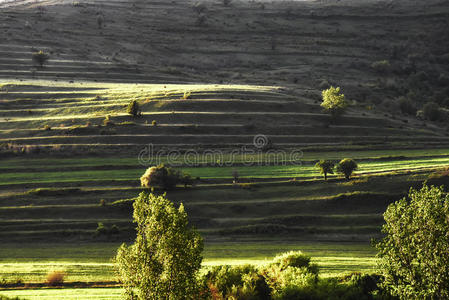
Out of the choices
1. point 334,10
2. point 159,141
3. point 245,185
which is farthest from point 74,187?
point 334,10

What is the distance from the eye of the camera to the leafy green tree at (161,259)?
2088 cm

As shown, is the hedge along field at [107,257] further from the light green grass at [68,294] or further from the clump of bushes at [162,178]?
the clump of bushes at [162,178]

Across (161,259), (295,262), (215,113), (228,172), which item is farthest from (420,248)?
(215,113)

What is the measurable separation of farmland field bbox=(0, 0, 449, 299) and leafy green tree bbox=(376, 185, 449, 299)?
1699 mm

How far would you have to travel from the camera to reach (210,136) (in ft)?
250

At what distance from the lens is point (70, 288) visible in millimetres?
33125

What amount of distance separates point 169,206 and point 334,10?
649 ft

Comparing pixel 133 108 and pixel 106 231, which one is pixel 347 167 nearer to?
pixel 106 231

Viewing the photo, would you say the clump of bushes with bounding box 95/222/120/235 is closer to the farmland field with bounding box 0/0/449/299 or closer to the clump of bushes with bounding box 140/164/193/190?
the farmland field with bounding box 0/0/449/299

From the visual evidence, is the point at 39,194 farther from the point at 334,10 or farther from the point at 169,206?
the point at 334,10

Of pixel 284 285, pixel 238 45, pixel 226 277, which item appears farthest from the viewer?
pixel 238 45

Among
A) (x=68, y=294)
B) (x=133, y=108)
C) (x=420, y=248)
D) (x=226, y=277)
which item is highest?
(x=133, y=108)

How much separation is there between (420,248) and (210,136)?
5723 cm

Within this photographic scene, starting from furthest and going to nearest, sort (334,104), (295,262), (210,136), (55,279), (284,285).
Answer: (334,104)
(210,136)
(55,279)
(295,262)
(284,285)
